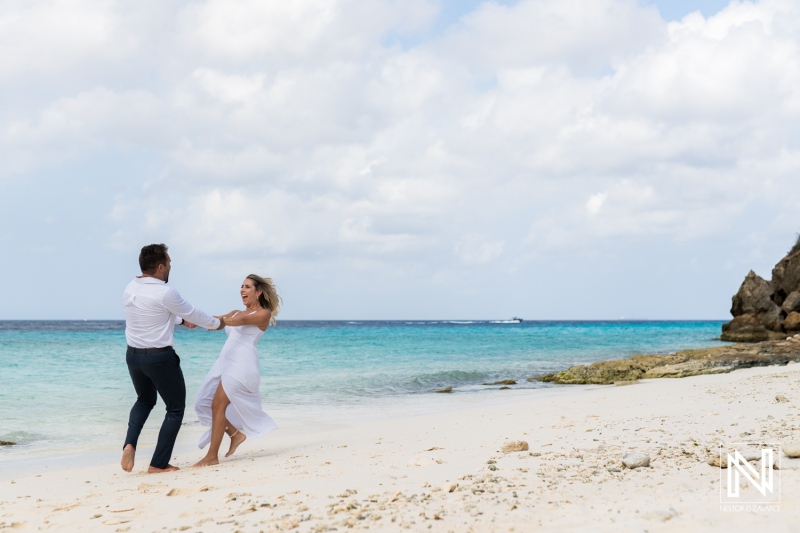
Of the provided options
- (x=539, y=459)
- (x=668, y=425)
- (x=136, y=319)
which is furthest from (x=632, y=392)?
(x=136, y=319)

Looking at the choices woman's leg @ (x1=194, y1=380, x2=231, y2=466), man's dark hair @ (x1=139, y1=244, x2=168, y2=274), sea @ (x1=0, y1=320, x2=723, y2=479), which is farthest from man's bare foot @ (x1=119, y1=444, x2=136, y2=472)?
man's dark hair @ (x1=139, y1=244, x2=168, y2=274)

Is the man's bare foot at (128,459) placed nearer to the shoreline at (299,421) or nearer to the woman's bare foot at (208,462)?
the woman's bare foot at (208,462)

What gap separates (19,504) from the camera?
488cm

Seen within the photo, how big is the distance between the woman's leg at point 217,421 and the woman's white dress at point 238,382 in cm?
7

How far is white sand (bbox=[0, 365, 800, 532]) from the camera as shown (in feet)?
12.2

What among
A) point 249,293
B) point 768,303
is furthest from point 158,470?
point 768,303

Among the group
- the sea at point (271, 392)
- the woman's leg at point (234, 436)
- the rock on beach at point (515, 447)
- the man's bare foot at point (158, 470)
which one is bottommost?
the sea at point (271, 392)

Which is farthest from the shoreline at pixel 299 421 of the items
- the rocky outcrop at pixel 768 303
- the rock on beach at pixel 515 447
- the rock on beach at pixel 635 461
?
the rocky outcrop at pixel 768 303

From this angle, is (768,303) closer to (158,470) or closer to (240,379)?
(240,379)

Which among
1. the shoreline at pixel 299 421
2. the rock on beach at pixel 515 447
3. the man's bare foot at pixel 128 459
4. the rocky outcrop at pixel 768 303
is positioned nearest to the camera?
the rock on beach at pixel 515 447

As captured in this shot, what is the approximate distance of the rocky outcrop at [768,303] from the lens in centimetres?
3678

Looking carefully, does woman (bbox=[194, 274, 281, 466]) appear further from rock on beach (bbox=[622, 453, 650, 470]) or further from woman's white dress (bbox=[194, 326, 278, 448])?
rock on beach (bbox=[622, 453, 650, 470])

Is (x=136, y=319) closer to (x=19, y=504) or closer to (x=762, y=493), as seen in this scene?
(x=19, y=504)

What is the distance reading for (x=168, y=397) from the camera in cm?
597
